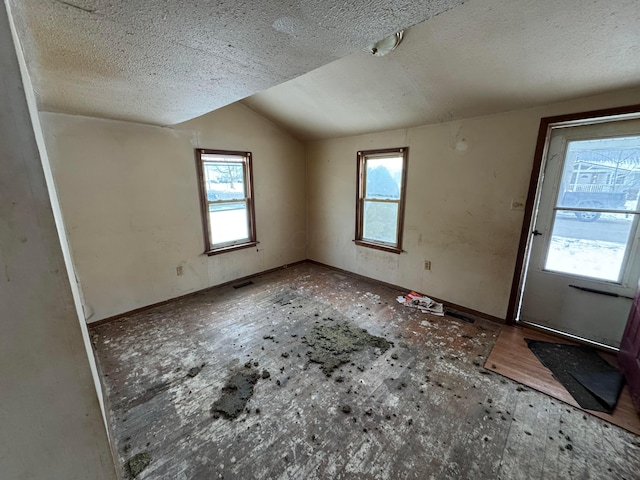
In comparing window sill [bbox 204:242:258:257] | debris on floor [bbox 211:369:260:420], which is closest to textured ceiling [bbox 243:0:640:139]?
window sill [bbox 204:242:258:257]

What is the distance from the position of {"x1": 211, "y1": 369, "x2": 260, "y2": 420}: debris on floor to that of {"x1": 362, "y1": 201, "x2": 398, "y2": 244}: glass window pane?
2484mm

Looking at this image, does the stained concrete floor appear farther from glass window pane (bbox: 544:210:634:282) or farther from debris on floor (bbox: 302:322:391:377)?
glass window pane (bbox: 544:210:634:282)

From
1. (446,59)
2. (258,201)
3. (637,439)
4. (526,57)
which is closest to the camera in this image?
(637,439)

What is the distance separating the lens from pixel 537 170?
235 centimetres

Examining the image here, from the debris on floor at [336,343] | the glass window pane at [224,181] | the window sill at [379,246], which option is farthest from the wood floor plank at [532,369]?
the glass window pane at [224,181]

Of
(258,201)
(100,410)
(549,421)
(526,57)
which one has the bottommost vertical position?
(549,421)

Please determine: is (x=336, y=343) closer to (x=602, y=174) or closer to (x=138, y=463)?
(x=138, y=463)

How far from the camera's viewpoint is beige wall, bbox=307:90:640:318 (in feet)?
8.06

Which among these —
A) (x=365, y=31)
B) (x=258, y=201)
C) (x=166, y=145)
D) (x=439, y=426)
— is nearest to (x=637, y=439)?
(x=439, y=426)

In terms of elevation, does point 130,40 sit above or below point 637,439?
above

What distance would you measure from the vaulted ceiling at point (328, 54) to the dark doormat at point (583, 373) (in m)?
2.18

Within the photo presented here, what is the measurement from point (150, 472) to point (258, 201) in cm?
316

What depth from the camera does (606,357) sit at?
86.0 inches

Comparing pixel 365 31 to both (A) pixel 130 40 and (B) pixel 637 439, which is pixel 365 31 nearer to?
A: (A) pixel 130 40
